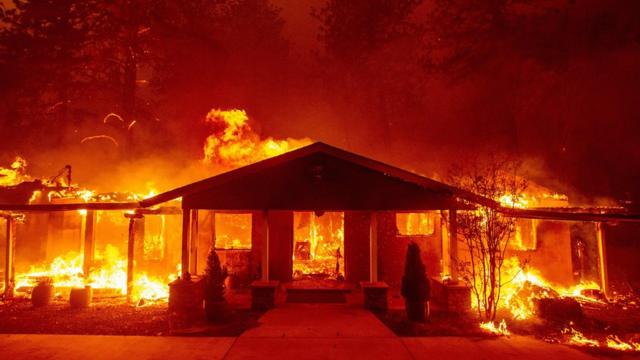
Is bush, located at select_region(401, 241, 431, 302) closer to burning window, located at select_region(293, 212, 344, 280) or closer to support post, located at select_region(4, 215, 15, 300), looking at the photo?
burning window, located at select_region(293, 212, 344, 280)

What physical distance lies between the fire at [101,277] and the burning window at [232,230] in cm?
261

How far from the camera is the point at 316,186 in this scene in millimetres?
11648

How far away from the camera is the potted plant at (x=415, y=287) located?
10.4 metres

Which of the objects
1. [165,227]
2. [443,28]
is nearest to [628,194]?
[443,28]

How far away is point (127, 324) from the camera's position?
10.5 m

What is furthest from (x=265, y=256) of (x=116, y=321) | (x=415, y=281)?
(x=415, y=281)

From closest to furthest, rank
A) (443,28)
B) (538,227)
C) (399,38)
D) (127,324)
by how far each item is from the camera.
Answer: (127,324)
(538,227)
(443,28)
(399,38)

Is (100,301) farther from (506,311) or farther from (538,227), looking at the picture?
(538,227)

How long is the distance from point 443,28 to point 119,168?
22.5m

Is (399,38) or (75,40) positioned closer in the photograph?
(75,40)

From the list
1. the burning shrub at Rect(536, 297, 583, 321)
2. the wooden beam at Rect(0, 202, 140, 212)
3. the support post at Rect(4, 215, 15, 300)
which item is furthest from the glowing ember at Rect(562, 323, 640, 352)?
the support post at Rect(4, 215, 15, 300)

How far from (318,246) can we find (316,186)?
8.37 meters

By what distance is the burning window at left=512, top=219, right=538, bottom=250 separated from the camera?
15.7 m

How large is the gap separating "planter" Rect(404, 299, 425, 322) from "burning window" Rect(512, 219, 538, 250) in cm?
723
